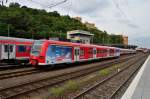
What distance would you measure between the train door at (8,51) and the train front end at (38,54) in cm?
340

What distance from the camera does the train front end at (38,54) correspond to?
2511 cm

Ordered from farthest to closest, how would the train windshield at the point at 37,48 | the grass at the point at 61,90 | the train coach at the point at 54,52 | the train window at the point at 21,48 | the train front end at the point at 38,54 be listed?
1. the train window at the point at 21,48
2. the train windshield at the point at 37,48
3. the train coach at the point at 54,52
4. the train front end at the point at 38,54
5. the grass at the point at 61,90

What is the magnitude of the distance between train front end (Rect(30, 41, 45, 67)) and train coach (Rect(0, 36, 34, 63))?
11.2 ft

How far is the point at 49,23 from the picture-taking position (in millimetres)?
112188

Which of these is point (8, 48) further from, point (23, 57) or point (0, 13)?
point (0, 13)

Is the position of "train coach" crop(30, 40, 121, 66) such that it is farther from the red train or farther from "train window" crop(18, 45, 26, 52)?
"train window" crop(18, 45, 26, 52)

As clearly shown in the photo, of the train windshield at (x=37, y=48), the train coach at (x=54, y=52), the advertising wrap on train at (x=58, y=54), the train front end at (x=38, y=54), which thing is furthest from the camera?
the train windshield at (x=37, y=48)

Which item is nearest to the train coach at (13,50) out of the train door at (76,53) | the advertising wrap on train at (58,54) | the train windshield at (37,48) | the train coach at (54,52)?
the train coach at (54,52)

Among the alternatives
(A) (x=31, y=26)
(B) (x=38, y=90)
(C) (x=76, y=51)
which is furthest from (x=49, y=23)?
(B) (x=38, y=90)

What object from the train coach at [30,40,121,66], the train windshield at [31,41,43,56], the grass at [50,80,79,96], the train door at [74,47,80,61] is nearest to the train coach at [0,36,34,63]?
the train coach at [30,40,121,66]

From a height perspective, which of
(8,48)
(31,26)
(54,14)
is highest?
(54,14)

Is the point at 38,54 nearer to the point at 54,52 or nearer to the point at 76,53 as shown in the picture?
the point at 54,52

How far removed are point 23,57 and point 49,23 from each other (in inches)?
3206

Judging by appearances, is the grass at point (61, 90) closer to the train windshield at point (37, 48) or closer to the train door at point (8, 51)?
the train windshield at point (37, 48)
